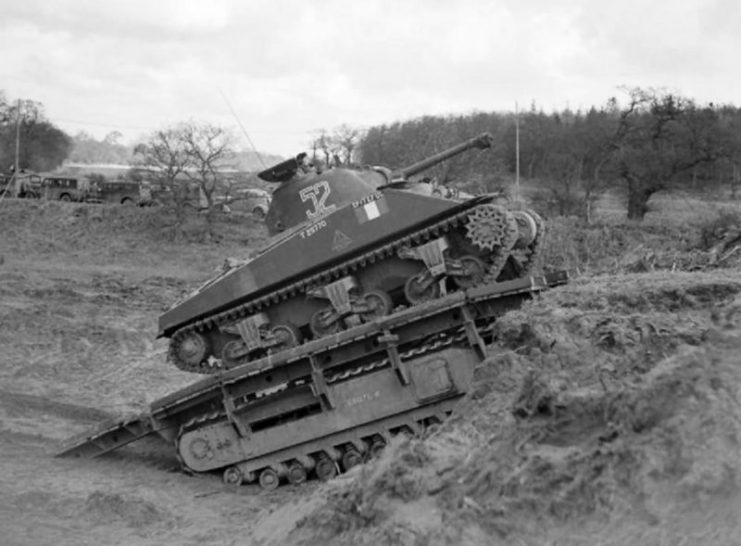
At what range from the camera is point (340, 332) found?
34.4ft

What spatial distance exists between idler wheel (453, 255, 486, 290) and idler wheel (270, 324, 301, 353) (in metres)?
2.26

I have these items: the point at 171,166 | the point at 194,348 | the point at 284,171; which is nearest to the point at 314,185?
the point at 284,171

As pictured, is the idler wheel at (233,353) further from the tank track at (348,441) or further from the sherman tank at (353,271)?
the tank track at (348,441)

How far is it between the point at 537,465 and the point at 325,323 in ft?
22.9

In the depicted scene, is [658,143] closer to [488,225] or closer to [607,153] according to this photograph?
[607,153]

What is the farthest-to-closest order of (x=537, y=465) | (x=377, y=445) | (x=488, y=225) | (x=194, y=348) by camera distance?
(x=194, y=348) → (x=488, y=225) → (x=377, y=445) → (x=537, y=465)

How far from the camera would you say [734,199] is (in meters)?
36.9

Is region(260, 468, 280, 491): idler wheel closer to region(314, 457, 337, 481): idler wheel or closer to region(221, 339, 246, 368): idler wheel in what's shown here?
region(314, 457, 337, 481): idler wheel

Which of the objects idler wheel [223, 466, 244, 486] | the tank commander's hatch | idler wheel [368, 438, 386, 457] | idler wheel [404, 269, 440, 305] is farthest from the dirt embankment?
the tank commander's hatch

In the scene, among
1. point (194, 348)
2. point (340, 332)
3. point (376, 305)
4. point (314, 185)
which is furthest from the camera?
point (314, 185)

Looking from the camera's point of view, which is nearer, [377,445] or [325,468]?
[377,445]

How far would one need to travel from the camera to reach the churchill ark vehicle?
9.93m

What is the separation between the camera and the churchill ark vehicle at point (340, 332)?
993 centimetres

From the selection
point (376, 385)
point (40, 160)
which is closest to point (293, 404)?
point (376, 385)
